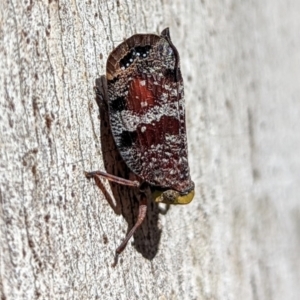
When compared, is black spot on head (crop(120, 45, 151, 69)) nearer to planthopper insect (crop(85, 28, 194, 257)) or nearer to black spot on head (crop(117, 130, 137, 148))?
planthopper insect (crop(85, 28, 194, 257))

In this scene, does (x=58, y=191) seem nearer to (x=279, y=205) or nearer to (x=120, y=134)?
(x=120, y=134)

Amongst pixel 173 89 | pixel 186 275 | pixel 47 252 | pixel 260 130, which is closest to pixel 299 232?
pixel 260 130

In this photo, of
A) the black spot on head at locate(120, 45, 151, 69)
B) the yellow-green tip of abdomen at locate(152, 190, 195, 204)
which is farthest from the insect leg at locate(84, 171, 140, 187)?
the black spot on head at locate(120, 45, 151, 69)

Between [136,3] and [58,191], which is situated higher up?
[136,3]

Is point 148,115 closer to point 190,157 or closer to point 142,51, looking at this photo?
point 142,51

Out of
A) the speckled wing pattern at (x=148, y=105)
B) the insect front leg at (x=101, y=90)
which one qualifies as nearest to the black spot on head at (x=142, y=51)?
the speckled wing pattern at (x=148, y=105)

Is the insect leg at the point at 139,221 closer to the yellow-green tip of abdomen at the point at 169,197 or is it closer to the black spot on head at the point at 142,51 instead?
the yellow-green tip of abdomen at the point at 169,197
